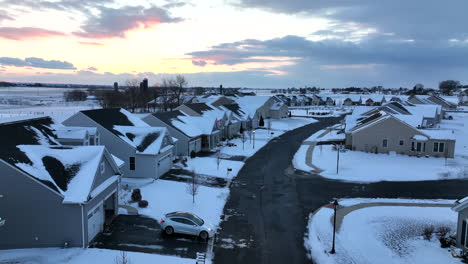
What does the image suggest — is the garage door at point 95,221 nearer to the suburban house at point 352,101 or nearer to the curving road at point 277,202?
the curving road at point 277,202

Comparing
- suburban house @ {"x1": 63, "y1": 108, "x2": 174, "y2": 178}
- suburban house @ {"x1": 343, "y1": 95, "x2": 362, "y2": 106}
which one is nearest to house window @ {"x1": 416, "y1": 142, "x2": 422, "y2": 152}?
suburban house @ {"x1": 63, "y1": 108, "x2": 174, "y2": 178}

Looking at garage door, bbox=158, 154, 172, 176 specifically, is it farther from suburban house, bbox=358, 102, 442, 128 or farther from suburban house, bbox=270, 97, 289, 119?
suburban house, bbox=270, 97, 289, 119

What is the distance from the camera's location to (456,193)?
100 ft

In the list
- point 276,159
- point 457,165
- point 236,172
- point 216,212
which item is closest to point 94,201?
point 216,212

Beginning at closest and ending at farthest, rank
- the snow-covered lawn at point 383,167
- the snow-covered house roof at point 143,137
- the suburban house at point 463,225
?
1. the suburban house at point 463,225
2. the snow-covered house roof at point 143,137
3. the snow-covered lawn at point 383,167

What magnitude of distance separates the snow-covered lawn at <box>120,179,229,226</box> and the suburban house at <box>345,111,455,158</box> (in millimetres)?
26510

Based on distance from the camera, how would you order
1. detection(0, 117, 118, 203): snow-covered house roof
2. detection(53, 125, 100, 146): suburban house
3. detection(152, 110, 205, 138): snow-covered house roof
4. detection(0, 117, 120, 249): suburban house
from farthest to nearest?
detection(152, 110, 205, 138): snow-covered house roof < detection(53, 125, 100, 146): suburban house < detection(0, 117, 118, 203): snow-covered house roof < detection(0, 117, 120, 249): suburban house

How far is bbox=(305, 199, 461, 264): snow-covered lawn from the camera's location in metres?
19.0

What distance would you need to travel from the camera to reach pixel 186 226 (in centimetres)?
2070

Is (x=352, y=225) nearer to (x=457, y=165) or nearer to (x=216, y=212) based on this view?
(x=216, y=212)

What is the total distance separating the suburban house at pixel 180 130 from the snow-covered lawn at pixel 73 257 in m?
25.9

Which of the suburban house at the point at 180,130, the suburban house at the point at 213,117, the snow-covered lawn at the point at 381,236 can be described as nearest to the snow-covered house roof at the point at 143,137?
the suburban house at the point at 180,130

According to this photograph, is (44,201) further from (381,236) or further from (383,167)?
(383,167)

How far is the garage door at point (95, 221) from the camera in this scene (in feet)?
64.5
